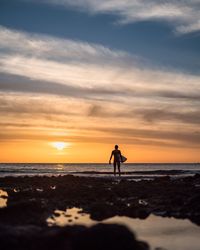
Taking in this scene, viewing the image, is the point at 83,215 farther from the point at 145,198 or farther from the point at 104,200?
the point at 145,198

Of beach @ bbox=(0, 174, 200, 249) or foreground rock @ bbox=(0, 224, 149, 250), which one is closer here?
foreground rock @ bbox=(0, 224, 149, 250)

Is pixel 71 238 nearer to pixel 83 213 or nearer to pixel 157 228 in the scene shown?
pixel 157 228

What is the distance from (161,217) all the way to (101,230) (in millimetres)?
4848

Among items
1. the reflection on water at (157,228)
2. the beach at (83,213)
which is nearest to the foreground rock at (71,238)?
the beach at (83,213)

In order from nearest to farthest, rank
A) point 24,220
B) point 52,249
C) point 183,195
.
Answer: point 52,249, point 24,220, point 183,195

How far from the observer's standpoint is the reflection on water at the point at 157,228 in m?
8.52

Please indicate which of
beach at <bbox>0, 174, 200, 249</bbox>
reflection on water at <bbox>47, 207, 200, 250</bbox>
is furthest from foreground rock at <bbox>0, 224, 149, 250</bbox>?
reflection on water at <bbox>47, 207, 200, 250</bbox>

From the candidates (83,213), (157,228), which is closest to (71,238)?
(157,228)

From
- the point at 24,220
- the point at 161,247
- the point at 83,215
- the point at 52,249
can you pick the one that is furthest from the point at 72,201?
the point at 52,249

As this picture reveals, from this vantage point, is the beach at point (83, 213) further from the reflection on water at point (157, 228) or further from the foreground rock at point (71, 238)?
the reflection on water at point (157, 228)

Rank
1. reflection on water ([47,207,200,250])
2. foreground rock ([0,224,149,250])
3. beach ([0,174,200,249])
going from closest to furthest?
foreground rock ([0,224,149,250]) → beach ([0,174,200,249]) → reflection on water ([47,207,200,250])

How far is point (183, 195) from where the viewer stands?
1638 centimetres

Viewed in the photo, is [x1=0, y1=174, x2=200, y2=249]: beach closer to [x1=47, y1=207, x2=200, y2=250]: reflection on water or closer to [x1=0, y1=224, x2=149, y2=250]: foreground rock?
[x1=0, y1=224, x2=149, y2=250]: foreground rock

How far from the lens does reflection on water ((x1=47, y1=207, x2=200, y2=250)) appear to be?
8516 millimetres
